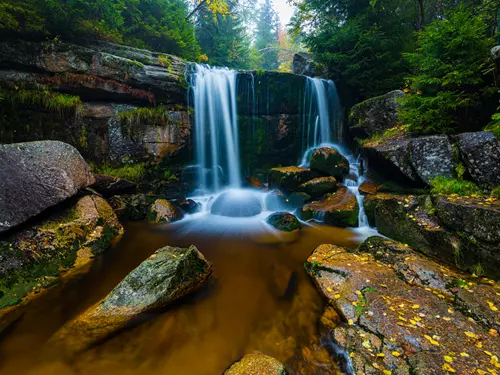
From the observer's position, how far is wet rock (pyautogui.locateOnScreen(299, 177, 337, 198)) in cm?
720

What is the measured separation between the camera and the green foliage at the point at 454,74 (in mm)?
4688

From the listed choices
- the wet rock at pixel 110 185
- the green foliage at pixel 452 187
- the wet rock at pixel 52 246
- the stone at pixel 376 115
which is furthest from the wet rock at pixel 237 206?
the stone at pixel 376 115

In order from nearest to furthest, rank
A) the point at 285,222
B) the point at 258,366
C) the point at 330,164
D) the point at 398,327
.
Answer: the point at 258,366, the point at 398,327, the point at 285,222, the point at 330,164

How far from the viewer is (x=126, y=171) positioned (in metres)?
7.92

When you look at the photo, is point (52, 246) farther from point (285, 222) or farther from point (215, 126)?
point (215, 126)

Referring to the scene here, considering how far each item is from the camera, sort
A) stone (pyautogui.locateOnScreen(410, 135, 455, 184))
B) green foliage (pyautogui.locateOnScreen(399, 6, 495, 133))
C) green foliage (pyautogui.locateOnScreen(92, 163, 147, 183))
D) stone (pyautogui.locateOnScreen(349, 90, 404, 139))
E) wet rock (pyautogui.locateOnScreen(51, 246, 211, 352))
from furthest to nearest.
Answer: green foliage (pyautogui.locateOnScreen(92, 163, 147, 183)) < stone (pyautogui.locateOnScreen(349, 90, 404, 139)) < stone (pyautogui.locateOnScreen(410, 135, 455, 184)) < green foliage (pyautogui.locateOnScreen(399, 6, 495, 133)) < wet rock (pyautogui.locateOnScreen(51, 246, 211, 352))

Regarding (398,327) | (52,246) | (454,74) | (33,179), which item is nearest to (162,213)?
(52,246)

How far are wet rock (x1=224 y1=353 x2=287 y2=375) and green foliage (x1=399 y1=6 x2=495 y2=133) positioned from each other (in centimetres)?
587

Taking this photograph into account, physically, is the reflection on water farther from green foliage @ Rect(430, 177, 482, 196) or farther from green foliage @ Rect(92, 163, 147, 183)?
green foliage @ Rect(92, 163, 147, 183)

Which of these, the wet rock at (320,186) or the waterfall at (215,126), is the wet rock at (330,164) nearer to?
the wet rock at (320,186)

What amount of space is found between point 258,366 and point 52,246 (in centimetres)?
415

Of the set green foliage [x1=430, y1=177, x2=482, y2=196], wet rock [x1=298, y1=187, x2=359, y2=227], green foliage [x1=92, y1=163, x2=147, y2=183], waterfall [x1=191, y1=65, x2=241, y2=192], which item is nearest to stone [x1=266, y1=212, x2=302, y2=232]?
wet rock [x1=298, y1=187, x2=359, y2=227]

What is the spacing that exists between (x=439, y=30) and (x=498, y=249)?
Result: 466 cm

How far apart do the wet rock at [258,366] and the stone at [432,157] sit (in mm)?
4873
